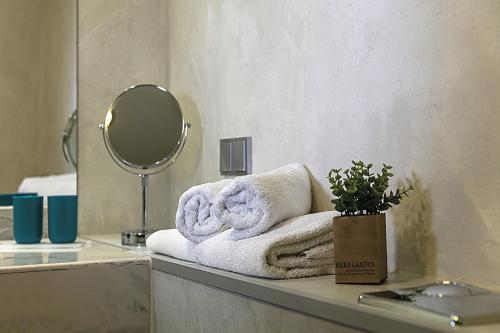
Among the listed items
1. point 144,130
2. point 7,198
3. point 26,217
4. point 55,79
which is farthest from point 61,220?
point 55,79

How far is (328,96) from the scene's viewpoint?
1318 millimetres

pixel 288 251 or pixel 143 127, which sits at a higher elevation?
pixel 143 127

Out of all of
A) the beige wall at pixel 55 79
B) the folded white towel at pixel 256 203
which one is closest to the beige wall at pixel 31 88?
the beige wall at pixel 55 79

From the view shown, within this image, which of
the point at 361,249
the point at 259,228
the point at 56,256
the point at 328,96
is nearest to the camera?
the point at 361,249

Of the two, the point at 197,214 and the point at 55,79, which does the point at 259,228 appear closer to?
the point at 197,214

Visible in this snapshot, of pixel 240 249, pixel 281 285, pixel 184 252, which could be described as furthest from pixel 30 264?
pixel 281 285

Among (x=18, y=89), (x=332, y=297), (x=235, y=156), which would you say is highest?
(x=18, y=89)

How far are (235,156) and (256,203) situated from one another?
49 cm

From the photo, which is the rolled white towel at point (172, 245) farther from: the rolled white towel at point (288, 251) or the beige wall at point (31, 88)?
the beige wall at point (31, 88)

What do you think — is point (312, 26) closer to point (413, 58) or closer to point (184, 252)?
point (413, 58)

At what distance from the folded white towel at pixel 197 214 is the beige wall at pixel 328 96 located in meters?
0.23

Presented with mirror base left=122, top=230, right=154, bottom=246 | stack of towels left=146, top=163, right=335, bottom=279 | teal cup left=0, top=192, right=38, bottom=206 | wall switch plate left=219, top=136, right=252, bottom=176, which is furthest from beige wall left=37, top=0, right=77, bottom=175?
stack of towels left=146, top=163, right=335, bottom=279

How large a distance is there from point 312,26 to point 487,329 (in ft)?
2.55

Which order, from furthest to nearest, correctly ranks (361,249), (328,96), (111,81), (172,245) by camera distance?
(111,81) < (172,245) < (328,96) < (361,249)
